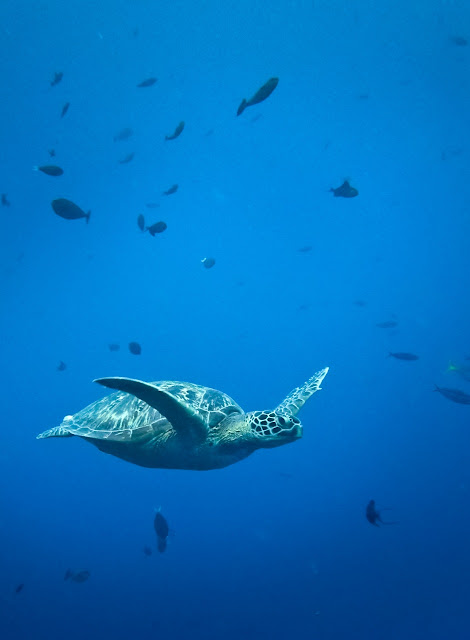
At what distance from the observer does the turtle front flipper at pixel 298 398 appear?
184 inches

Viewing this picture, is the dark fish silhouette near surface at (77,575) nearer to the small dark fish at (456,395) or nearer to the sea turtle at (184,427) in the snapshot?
the sea turtle at (184,427)

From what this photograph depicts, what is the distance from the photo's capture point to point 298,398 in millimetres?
4961

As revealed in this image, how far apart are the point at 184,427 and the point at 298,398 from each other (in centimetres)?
155

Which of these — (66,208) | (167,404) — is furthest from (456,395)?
(66,208)

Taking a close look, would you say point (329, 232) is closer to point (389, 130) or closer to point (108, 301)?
point (389, 130)

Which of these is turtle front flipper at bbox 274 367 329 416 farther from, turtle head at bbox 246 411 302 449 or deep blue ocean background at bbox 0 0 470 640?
deep blue ocean background at bbox 0 0 470 640

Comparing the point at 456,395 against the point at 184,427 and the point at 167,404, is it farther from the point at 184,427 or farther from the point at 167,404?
the point at 167,404

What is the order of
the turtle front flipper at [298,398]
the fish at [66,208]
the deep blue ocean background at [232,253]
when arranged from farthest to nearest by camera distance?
the deep blue ocean background at [232,253] → the fish at [66,208] → the turtle front flipper at [298,398]

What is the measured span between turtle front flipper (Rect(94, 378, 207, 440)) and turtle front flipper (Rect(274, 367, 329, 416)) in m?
0.96

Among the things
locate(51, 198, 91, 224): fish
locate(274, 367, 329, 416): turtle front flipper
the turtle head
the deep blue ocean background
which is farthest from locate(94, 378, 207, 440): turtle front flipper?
the deep blue ocean background

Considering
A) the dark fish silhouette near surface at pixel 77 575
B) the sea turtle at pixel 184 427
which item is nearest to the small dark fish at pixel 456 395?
the sea turtle at pixel 184 427

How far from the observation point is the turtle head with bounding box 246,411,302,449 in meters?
Result: 3.81

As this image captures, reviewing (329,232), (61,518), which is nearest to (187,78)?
(329,232)

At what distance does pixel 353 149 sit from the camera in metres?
29.0
